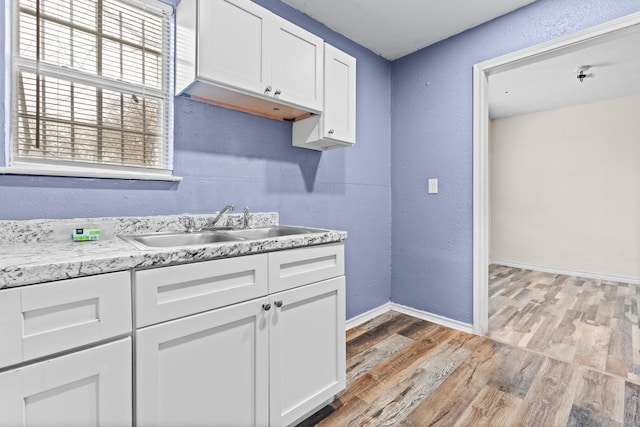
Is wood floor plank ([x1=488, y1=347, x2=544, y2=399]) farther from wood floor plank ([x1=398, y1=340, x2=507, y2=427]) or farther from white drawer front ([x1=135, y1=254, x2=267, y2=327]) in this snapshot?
white drawer front ([x1=135, y1=254, x2=267, y2=327])

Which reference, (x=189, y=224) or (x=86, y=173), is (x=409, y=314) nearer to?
(x=189, y=224)

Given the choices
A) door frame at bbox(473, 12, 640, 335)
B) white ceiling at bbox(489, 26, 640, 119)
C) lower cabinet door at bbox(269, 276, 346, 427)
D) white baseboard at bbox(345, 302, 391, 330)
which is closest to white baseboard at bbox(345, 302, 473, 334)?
white baseboard at bbox(345, 302, 391, 330)

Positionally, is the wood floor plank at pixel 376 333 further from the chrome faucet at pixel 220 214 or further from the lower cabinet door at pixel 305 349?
the chrome faucet at pixel 220 214

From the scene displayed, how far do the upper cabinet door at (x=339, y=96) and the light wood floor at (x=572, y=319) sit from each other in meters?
1.91

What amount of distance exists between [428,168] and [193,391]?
2.34 metres

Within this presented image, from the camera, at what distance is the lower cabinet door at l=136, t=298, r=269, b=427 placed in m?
0.97

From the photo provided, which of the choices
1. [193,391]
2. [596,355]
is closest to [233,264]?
[193,391]

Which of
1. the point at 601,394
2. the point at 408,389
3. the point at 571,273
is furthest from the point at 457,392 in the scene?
the point at 571,273

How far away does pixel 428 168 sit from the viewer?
2682 mm

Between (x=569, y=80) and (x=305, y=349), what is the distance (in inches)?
162

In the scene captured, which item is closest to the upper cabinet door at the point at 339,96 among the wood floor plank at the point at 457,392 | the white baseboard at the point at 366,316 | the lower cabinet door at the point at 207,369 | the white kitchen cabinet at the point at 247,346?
the white kitchen cabinet at the point at 247,346

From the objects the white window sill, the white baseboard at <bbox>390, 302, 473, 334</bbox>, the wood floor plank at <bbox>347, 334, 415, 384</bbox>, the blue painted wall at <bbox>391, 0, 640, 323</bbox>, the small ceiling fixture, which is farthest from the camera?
the small ceiling fixture

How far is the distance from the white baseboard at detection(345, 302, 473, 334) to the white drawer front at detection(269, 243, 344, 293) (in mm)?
1191

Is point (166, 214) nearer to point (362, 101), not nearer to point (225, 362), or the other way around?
point (225, 362)
